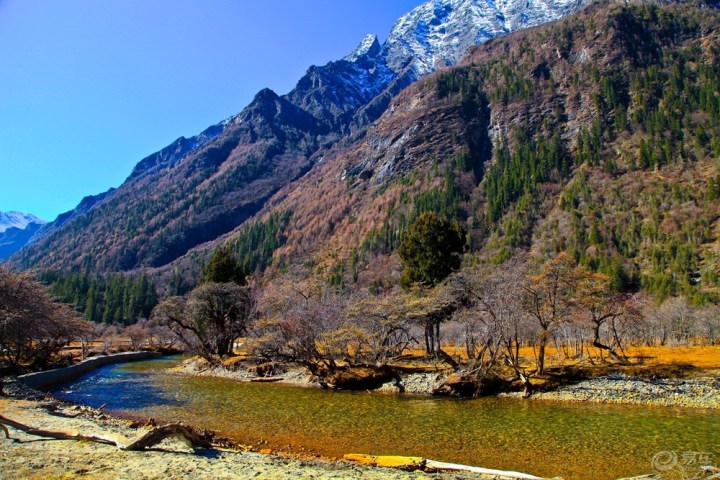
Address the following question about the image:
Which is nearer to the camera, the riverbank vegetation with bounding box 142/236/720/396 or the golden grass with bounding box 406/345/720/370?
the riverbank vegetation with bounding box 142/236/720/396

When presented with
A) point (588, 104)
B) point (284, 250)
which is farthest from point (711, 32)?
point (284, 250)

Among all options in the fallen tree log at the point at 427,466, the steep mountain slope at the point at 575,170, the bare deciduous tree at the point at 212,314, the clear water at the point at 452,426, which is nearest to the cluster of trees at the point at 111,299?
the steep mountain slope at the point at 575,170

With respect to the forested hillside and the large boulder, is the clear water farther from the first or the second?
the forested hillside

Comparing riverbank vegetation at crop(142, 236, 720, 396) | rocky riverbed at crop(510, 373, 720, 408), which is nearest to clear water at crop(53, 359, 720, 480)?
rocky riverbed at crop(510, 373, 720, 408)

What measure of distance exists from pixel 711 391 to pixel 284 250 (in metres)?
164

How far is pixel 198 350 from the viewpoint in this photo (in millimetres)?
47719

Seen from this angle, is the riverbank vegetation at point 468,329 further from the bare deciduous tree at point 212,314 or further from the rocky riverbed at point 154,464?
the rocky riverbed at point 154,464

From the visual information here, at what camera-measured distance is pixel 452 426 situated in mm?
19531

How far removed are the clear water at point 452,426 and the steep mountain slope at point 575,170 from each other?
269 feet

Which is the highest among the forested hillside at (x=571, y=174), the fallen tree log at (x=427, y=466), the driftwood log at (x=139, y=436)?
the forested hillside at (x=571, y=174)

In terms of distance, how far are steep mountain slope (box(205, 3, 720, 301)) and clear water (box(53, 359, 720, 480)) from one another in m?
81.9

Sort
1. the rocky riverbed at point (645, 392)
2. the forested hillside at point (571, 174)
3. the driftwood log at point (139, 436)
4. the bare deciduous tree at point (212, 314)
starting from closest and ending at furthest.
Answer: the driftwood log at point (139, 436) < the rocky riverbed at point (645, 392) < the bare deciduous tree at point (212, 314) < the forested hillside at point (571, 174)

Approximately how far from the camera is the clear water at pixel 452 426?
15.1 m

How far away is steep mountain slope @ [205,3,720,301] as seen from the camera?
345 feet
